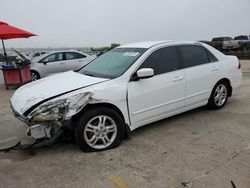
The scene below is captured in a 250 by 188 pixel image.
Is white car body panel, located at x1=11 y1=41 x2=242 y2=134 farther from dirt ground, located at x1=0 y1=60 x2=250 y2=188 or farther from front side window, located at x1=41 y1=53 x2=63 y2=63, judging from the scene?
front side window, located at x1=41 y1=53 x2=63 y2=63

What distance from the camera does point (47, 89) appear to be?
3793mm

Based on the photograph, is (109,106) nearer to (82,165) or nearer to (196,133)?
(82,165)

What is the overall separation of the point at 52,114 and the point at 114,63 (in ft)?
5.03

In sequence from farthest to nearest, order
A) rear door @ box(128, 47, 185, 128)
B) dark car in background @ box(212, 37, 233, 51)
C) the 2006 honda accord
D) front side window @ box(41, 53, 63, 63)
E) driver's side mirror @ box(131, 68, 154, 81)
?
dark car in background @ box(212, 37, 233, 51) → front side window @ box(41, 53, 63, 63) → rear door @ box(128, 47, 185, 128) → driver's side mirror @ box(131, 68, 154, 81) → the 2006 honda accord

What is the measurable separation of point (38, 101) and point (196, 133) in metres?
2.47

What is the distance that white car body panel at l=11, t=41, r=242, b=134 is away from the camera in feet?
12.0

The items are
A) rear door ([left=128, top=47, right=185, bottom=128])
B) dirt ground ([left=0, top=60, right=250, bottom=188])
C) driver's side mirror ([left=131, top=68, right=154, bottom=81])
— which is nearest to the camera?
dirt ground ([left=0, top=60, right=250, bottom=188])

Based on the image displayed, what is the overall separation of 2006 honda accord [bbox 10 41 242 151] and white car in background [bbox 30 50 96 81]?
703 cm

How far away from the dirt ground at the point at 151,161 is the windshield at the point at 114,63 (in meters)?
1.09

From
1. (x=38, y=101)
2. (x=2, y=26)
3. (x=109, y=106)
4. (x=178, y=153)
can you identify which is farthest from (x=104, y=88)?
(x=2, y=26)

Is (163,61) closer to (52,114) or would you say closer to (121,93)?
(121,93)

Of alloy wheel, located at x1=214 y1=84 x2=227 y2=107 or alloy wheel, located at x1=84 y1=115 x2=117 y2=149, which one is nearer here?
alloy wheel, located at x1=84 y1=115 x2=117 y2=149

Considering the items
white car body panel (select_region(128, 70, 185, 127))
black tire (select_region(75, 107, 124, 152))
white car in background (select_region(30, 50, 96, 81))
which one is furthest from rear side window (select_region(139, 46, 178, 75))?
white car in background (select_region(30, 50, 96, 81))

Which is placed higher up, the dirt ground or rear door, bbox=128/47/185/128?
rear door, bbox=128/47/185/128
